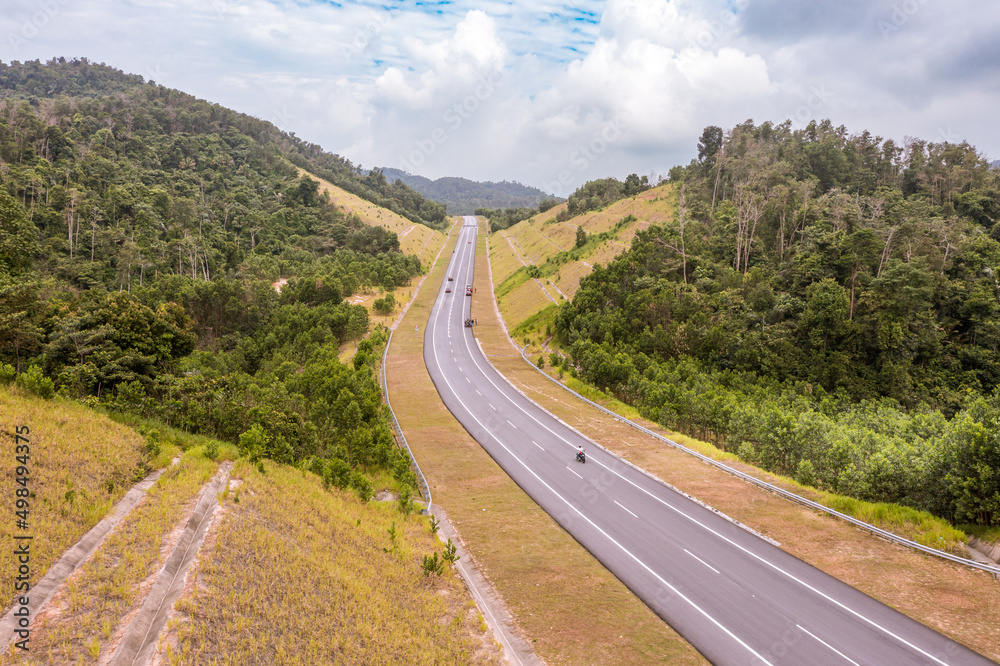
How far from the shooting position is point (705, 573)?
17969 mm

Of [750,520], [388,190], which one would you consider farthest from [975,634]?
[388,190]

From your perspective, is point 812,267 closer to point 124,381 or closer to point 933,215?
point 933,215

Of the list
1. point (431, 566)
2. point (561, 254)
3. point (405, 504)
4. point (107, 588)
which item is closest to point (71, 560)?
point (107, 588)

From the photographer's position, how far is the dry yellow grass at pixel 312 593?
33.5 feet

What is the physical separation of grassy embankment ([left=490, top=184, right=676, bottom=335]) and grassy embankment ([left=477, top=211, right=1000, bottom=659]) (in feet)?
114

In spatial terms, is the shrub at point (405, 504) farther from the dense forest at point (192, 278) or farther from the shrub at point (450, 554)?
the shrub at point (450, 554)

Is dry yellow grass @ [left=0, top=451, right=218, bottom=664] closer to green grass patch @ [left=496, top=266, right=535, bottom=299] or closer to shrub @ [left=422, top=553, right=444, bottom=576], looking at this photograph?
shrub @ [left=422, top=553, right=444, bottom=576]

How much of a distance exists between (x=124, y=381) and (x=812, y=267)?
55.5 metres

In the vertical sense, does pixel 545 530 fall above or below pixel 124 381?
below

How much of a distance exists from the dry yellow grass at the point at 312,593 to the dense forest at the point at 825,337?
20.2 metres

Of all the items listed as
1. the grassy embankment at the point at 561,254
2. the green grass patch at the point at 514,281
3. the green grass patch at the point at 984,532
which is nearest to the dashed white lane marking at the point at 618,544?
the green grass patch at the point at 984,532

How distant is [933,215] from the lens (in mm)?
58375

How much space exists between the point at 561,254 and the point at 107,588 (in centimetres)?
8059

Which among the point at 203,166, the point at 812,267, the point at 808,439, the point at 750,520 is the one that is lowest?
the point at 750,520
